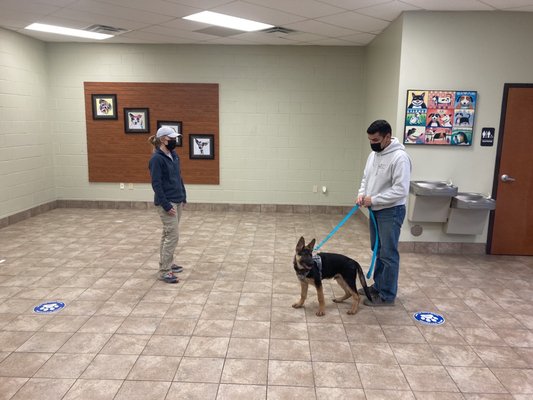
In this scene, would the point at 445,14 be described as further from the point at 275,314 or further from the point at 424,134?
the point at 275,314

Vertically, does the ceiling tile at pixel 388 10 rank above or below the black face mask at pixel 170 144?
above

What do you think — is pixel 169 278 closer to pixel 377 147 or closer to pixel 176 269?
pixel 176 269

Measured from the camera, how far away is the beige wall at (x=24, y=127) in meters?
6.19

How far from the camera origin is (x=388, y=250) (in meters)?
3.51

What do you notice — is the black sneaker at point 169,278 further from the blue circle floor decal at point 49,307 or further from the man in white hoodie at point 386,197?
the man in white hoodie at point 386,197

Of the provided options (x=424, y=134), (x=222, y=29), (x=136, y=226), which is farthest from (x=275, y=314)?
(x=222, y=29)

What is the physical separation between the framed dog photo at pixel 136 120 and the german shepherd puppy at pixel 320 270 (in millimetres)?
5104

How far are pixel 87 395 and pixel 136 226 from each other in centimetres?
419

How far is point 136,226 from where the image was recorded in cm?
635

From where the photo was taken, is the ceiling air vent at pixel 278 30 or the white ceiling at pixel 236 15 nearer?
the white ceiling at pixel 236 15

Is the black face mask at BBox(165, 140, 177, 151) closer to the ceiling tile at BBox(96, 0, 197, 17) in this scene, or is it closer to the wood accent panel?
the ceiling tile at BBox(96, 0, 197, 17)

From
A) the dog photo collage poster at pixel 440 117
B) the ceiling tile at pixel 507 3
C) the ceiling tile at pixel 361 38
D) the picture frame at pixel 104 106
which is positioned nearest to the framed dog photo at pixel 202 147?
the picture frame at pixel 104 106

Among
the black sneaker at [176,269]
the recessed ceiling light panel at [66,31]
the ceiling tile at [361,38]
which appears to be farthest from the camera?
the ceiling tile at [361,38]

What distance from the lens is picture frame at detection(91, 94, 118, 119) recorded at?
7.35 meters
